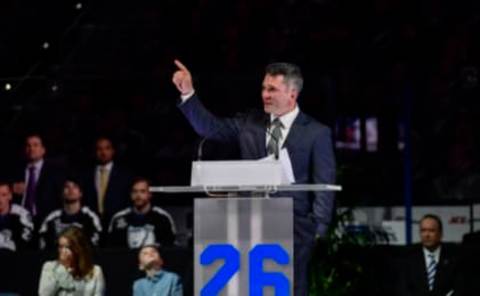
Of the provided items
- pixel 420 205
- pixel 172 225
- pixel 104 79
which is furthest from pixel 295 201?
pixel 104 79

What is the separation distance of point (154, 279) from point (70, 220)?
3.99 feet

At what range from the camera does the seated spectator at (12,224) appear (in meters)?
11.5

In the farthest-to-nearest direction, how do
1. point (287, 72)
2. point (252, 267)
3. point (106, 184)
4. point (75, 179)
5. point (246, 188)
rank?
point (106, 184) < point (75, 179) < point (287, 72) < point (246, 188) < point (252, 267)

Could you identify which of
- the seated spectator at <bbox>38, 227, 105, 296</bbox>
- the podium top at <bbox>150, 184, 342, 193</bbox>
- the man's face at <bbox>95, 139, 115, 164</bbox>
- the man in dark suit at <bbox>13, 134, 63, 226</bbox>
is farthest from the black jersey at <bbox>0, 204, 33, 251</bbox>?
the podium top at <bbox>150, 184, 342, 193</bbox>

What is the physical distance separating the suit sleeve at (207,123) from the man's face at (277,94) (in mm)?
250

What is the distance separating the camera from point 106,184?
12.1 metres

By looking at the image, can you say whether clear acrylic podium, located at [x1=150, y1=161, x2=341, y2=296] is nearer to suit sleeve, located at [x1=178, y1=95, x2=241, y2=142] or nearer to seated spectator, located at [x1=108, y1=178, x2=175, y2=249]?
suit sleeve, located at [x1=178, y1=95, x2=241, y2=142]

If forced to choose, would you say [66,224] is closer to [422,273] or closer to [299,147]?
[422,273]

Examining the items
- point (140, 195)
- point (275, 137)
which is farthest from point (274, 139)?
point (140, 195)

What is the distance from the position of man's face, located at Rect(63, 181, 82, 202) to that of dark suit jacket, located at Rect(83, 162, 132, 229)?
48 cm

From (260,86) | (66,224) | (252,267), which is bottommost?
(252,267)

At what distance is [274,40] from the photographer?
13.2 metres

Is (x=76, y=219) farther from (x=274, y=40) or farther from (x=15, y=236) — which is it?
(x=274, y=40)

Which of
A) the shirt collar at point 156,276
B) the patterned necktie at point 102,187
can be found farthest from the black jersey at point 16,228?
the shirt collar at point 156,276
